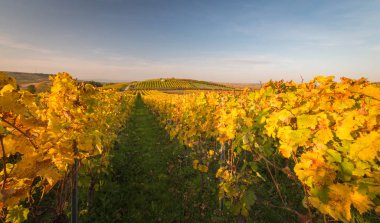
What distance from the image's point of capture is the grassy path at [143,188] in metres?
5.02

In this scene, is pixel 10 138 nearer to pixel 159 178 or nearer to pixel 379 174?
pixel 379 174

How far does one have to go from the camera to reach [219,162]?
4.44 meters

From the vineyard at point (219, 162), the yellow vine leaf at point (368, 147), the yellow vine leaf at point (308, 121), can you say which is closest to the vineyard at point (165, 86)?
the vineyard at point (219, 162)

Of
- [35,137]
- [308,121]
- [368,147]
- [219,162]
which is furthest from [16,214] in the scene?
[368,147]

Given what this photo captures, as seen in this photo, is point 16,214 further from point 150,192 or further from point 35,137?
point 150,192

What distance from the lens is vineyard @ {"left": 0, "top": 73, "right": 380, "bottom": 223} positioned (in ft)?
6.06

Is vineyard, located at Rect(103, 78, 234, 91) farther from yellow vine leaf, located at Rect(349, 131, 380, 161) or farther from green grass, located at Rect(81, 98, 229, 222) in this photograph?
yellow vine leaf, located at Rect(349, 131, 380, 161)

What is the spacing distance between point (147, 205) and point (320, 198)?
4313 mm

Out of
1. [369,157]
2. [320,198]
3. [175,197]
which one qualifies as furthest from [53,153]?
[175,197]

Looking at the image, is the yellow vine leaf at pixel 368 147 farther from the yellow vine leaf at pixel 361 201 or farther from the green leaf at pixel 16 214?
the green leaf at pixel 16 214

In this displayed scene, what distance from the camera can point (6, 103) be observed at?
1715 millimetres

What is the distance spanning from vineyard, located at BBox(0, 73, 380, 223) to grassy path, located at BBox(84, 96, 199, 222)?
29mm

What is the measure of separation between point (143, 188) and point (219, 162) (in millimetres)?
2729

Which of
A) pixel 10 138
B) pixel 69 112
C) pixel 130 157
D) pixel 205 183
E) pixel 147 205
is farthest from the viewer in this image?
pixel 130 157
